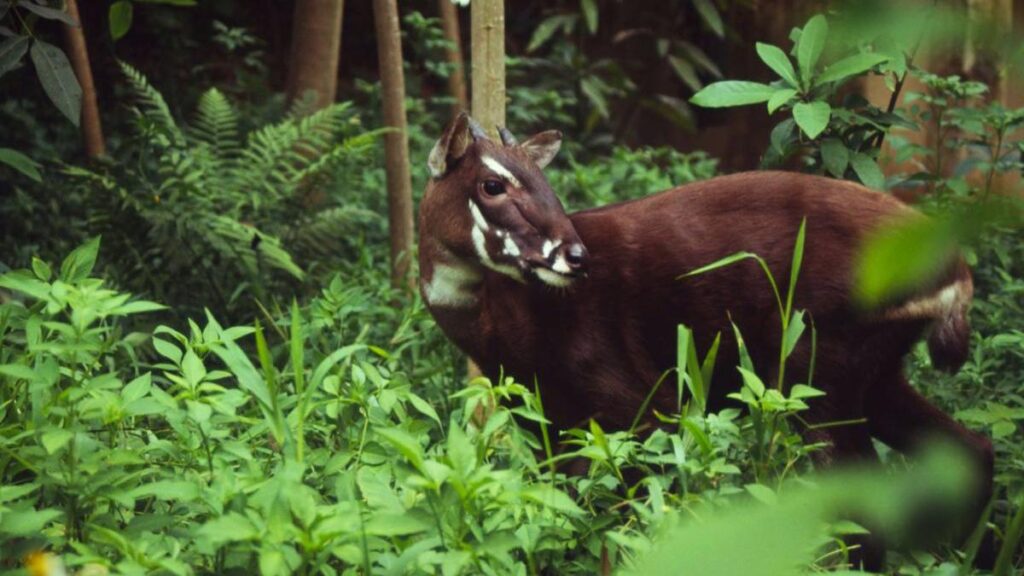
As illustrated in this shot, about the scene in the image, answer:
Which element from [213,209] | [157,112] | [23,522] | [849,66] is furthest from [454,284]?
[157,112]

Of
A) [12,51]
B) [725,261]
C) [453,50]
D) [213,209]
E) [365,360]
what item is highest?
[12,51]

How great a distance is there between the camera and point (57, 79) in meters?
3.47

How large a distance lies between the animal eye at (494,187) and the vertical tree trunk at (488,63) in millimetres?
635

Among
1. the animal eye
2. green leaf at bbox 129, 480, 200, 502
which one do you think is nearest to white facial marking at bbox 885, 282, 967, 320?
the animal eye

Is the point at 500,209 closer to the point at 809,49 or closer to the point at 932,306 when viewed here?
the point at 809,49

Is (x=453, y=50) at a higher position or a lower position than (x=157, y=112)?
higher

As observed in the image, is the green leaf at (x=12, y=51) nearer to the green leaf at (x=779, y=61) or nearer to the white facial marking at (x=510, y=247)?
the white facial marking at (x=510, y=247)

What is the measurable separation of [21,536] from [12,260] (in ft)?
13.4

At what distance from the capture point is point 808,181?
371cm

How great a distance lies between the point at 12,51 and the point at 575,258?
5.79 ft

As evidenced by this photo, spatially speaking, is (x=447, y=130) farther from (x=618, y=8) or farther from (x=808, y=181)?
(x=618, y=8)

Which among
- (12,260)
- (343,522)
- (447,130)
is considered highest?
(447,130)

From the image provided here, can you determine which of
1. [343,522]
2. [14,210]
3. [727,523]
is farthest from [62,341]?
[14,210]

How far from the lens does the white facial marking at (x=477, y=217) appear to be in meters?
3.65
